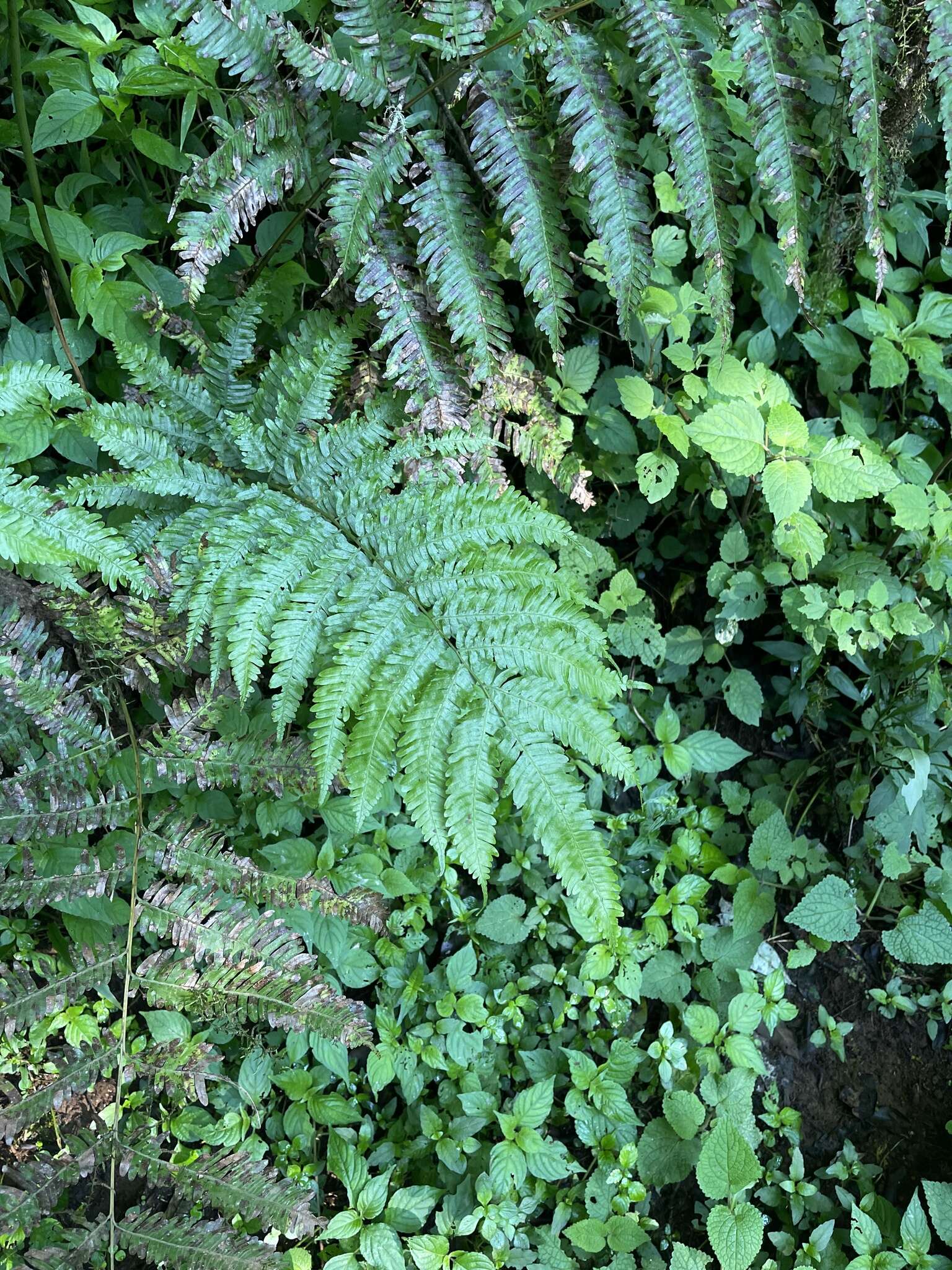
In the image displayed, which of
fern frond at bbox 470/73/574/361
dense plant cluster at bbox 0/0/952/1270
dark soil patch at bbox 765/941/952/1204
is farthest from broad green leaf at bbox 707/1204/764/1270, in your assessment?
fern frond at bbox 470/73/574/361

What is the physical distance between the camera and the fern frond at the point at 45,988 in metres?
1.75

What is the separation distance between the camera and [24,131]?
183 centimetres

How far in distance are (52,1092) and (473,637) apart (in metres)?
1.22

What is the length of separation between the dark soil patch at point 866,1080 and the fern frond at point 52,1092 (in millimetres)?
1869

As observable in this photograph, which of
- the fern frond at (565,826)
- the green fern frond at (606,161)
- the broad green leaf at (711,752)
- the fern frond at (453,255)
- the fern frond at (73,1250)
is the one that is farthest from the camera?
the broad green leaf at (711,752)

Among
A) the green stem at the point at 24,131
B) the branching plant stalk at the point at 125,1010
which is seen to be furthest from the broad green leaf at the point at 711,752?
the green stem at the point at 24,131

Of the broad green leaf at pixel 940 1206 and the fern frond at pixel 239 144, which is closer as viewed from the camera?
the fern frond at pixel 239 144

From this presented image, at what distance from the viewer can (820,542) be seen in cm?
234

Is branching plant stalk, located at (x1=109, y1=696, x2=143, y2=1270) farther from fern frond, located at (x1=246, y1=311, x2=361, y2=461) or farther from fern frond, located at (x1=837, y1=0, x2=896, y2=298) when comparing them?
fern frond, located at (x1=837, y1=0, x2=896, y2=298)

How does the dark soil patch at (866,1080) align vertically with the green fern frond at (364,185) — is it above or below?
below

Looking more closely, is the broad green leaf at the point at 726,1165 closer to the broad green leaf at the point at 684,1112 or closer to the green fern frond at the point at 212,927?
the broad green leaf at the point at 684,1112

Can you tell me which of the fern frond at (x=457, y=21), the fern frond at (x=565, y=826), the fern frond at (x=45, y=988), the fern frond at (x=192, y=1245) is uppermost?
the fern frond at (x=457, y=21)

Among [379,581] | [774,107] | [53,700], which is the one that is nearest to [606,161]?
[774,107]

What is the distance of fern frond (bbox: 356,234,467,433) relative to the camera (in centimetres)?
190
